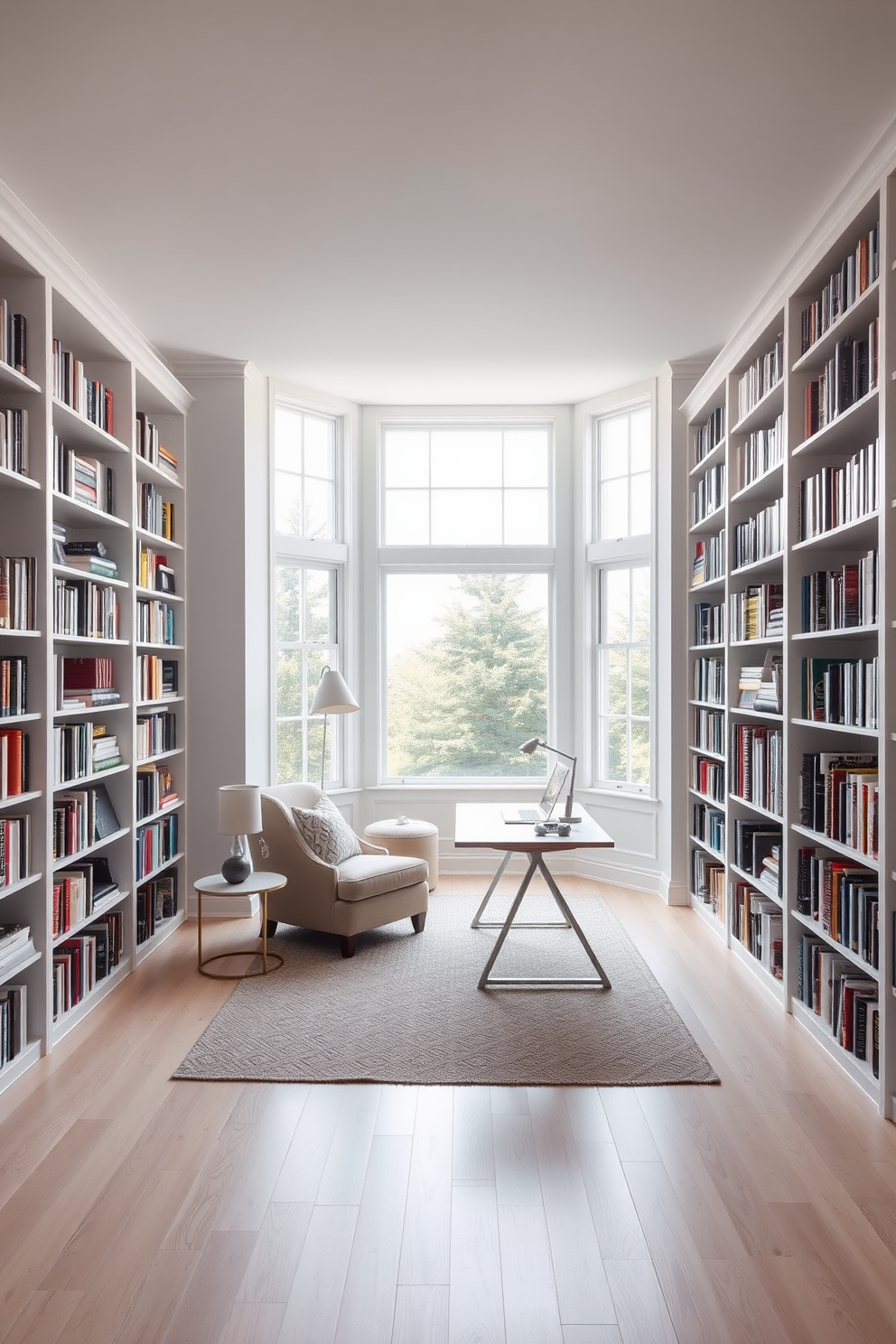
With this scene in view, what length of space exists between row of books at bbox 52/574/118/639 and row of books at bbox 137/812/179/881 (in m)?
1.07

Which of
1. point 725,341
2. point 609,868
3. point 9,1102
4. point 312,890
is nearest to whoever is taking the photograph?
point 9,1102

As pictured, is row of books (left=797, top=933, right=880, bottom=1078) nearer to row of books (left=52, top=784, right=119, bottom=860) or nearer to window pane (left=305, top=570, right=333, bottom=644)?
row of books (left=52, top=784, right=119, bottom=860)

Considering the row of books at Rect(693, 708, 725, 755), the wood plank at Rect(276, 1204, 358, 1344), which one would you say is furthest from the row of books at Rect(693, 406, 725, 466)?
the wood plank at Rect(276, 1204, 358, 1344)

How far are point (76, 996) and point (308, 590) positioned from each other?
3216 millimetres

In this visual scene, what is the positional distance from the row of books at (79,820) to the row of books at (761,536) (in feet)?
10.6

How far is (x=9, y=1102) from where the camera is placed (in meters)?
3.04

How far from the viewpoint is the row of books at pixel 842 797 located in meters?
3.09

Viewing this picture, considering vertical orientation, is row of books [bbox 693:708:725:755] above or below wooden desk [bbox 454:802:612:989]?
above

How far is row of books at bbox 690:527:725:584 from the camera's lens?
5.02 metres

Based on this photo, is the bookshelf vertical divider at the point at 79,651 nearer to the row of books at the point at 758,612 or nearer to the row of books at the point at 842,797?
the row of books at the point at 842,797

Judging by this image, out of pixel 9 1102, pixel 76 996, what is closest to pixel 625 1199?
pixel 9 1102

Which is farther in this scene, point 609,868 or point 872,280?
point 609,868

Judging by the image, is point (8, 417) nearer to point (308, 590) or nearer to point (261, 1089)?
point (261, 1089)

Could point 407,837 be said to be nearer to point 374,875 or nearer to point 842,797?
point 374,875
